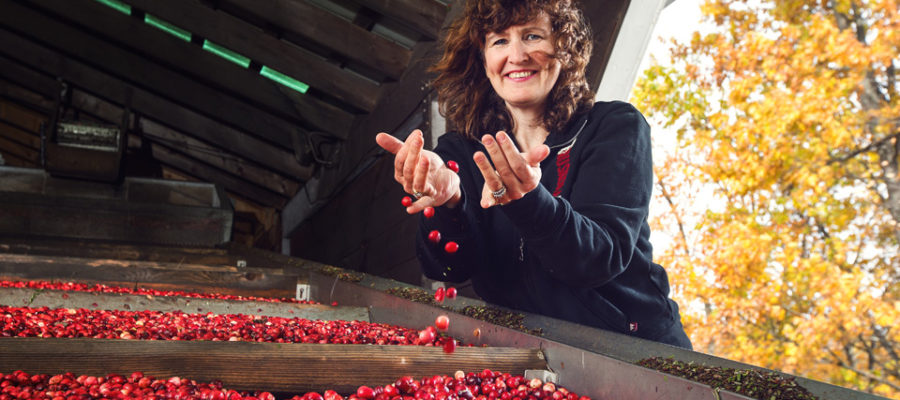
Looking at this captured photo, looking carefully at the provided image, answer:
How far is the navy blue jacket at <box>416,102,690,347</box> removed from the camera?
5.52 ft

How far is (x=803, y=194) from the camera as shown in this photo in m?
6.82

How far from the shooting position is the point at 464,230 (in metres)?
2.07

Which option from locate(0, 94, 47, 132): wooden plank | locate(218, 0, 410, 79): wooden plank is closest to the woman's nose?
locate(218, 0, 410, 79): wooden plank

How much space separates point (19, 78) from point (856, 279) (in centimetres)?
953

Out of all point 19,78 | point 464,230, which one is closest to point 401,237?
point 464,230

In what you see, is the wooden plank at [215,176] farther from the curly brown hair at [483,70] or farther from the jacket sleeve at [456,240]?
the jacket sleeve at [456,240]

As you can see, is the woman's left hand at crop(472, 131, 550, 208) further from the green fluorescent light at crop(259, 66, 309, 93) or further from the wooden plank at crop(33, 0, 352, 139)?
the green fluorescent light at crop(259, 66, 309, 93)

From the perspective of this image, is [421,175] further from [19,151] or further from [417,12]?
[19,151]

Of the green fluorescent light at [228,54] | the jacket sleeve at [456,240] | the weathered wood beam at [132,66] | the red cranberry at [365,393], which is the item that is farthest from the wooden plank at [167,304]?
the weathered wood beam at [132,66]

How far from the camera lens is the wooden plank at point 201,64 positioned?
19.9 ft

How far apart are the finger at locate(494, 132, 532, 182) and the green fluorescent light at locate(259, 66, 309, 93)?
4.89 meters

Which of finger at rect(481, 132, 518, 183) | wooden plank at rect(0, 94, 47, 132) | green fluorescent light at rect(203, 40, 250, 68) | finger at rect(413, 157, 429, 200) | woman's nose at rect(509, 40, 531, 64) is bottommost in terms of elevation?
finger at rect(413, 157, 429, 200)

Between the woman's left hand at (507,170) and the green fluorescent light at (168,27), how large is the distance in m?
5.57

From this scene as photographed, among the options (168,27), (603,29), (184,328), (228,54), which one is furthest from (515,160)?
(168,27)
